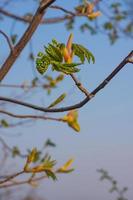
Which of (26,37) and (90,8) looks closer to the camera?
(26,37)

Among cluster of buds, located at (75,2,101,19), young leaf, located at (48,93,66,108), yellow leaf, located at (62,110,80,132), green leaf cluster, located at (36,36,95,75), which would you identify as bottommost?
yellow leaf, located at (62,110,80,132)

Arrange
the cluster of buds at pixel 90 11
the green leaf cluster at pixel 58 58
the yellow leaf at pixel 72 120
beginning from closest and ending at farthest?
the green leaf cluster at pixel 58 58 → the yellow leaf at pixel 72 120 → the cluster of buds at pixel 90 11

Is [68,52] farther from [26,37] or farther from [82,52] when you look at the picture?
[26,37]

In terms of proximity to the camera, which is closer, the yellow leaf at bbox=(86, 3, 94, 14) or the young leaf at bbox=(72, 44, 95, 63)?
the young leaf at bbox=(72, 44, 95, 63)

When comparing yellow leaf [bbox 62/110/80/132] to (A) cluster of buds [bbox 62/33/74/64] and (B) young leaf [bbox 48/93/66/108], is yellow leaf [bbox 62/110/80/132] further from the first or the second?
(A) cluster of buds [bbox 62/33/74/64]

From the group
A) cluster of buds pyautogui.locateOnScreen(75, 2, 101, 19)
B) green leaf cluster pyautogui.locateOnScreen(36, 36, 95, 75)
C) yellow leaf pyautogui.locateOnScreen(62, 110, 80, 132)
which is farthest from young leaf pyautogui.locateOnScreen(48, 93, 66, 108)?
cluster of buds pyautogui.locateOnScreen(75, 2, 101, 19)

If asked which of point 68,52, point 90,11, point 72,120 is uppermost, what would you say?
point 90,11

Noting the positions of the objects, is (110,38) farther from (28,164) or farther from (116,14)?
(28,164)

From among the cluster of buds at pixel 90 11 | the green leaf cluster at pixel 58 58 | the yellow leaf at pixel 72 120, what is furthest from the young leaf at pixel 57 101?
the cluster of buds at pixel 90 11

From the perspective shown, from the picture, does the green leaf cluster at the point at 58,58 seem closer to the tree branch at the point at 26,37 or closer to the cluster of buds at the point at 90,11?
the tree branch at the point at 26,37

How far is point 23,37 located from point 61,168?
42cm

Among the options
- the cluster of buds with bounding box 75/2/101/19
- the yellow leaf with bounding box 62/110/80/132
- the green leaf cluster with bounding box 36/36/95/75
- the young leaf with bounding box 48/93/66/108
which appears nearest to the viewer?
the green leaf cluster with bounding box 36/36/95/75

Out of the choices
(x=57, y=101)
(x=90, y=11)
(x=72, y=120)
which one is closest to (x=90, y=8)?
(x=90, y=11)

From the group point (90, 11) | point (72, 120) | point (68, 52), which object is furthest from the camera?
point (90, 11)
